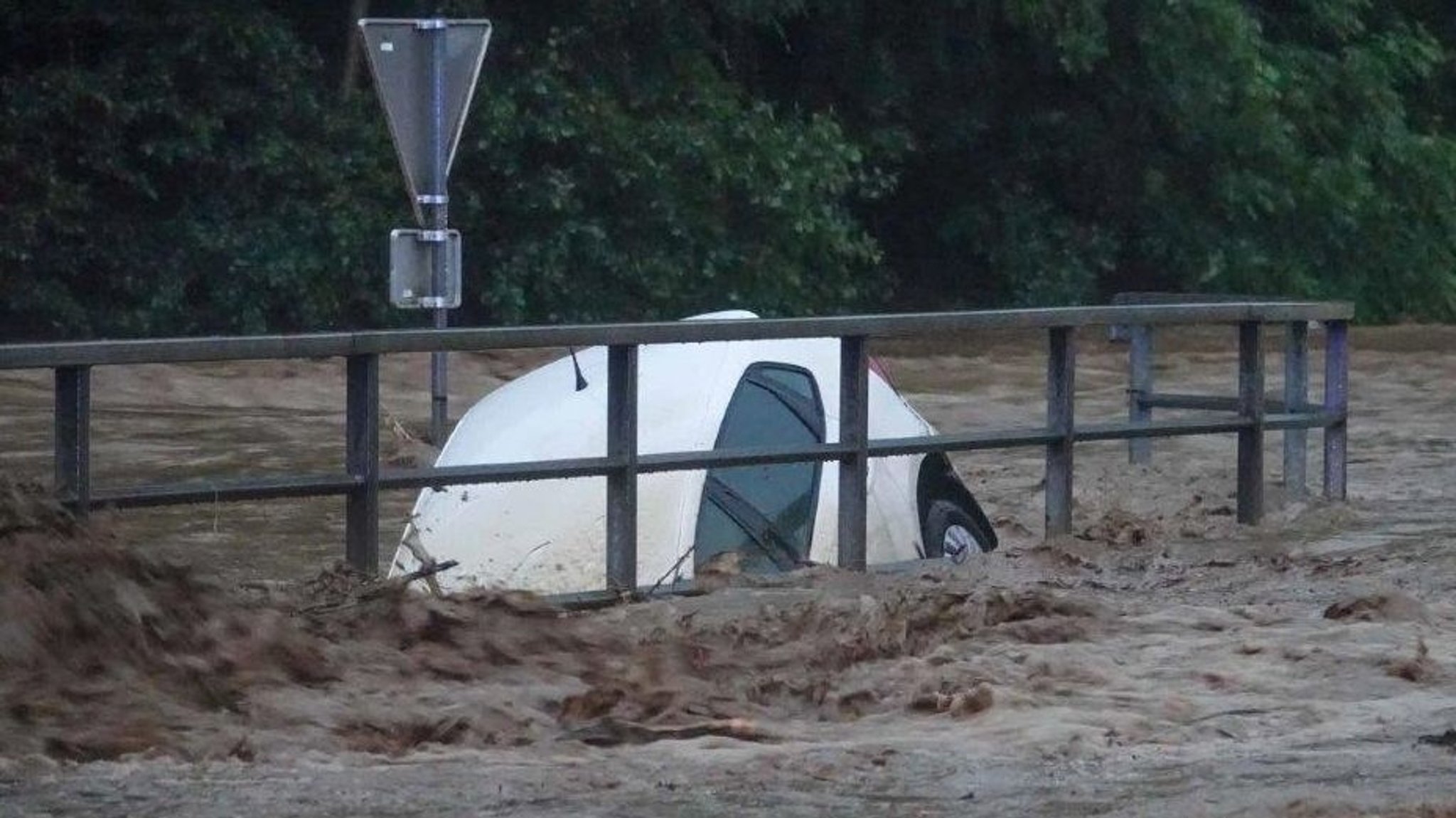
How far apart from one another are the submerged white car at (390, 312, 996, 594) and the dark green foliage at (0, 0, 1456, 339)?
14.2 meters

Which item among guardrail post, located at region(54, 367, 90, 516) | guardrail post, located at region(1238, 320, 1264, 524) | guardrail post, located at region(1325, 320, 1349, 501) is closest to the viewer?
guardrail post, located at region(54, 367, 90, 516)

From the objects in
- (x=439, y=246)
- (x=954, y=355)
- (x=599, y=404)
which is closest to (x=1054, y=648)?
(x=599, y=404)

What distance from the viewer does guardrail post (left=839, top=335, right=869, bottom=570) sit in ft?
32.1

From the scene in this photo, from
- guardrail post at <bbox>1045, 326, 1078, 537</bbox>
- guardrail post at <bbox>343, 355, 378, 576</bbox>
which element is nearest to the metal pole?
guardrail post at <bbox>1045, 326, 1078, 537</bbox>

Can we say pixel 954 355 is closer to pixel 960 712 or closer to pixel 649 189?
pixel 649 189

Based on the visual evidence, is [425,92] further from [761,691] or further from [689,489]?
[761,691]

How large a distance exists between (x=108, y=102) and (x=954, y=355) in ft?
25.8

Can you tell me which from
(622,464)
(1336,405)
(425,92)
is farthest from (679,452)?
(1336,405)

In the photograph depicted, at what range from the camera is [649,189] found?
25.8 metres

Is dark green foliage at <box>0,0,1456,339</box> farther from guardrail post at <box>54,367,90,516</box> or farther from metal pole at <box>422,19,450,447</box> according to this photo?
guardrail post at <box>54,367,90,516</box>

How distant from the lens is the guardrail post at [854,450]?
386 inches

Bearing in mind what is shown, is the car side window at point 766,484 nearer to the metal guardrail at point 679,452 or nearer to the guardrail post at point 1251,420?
the metal guardrail at point 679,452

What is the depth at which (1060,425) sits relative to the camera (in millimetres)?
10695

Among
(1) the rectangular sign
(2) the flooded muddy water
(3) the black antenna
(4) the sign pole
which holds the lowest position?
(2) the flooded muddy water
